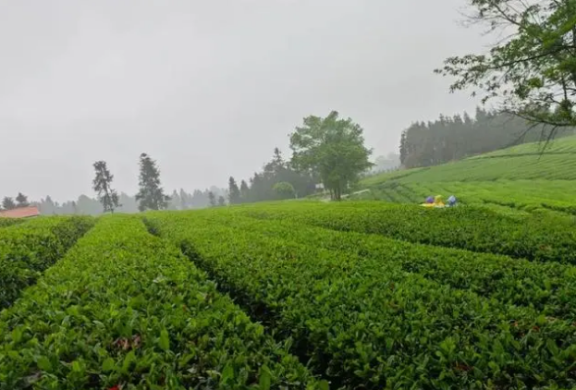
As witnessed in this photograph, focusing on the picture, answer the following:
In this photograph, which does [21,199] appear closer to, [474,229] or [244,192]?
[244,192]

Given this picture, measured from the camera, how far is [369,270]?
5324 millimetres

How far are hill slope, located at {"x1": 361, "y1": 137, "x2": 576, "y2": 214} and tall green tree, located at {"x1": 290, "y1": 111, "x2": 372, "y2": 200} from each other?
260 inches

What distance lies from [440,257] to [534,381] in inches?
142

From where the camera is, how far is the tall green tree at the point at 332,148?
40.0 metres

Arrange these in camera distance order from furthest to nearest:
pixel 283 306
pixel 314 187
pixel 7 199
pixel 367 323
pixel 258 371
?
pixel 314 187 → pixel 7 199 → pixel 283 306 → pixel 367 323 → pixel 258 371

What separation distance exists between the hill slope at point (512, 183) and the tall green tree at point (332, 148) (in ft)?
21.7

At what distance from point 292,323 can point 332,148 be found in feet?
120

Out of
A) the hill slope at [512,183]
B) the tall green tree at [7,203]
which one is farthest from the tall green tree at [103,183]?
the hill slope at [512,183]

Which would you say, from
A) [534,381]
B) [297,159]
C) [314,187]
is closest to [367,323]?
[534,381]

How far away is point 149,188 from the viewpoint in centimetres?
6450

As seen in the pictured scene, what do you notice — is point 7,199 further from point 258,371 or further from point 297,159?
point 258,371

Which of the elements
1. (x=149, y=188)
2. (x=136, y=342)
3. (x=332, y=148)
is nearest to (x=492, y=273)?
(x=136, y=342)

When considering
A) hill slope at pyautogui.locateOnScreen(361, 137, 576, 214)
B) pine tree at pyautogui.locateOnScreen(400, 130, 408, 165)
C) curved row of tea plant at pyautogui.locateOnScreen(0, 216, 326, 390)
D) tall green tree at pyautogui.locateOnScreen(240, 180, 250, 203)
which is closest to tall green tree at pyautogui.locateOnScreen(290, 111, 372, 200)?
hill slope at pyautogui.locateOnScreen(361, 137, 576, 214)

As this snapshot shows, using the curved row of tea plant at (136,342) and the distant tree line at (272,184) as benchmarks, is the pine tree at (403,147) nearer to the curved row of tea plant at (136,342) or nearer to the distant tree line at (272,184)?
the distant tree line at (272,184)
